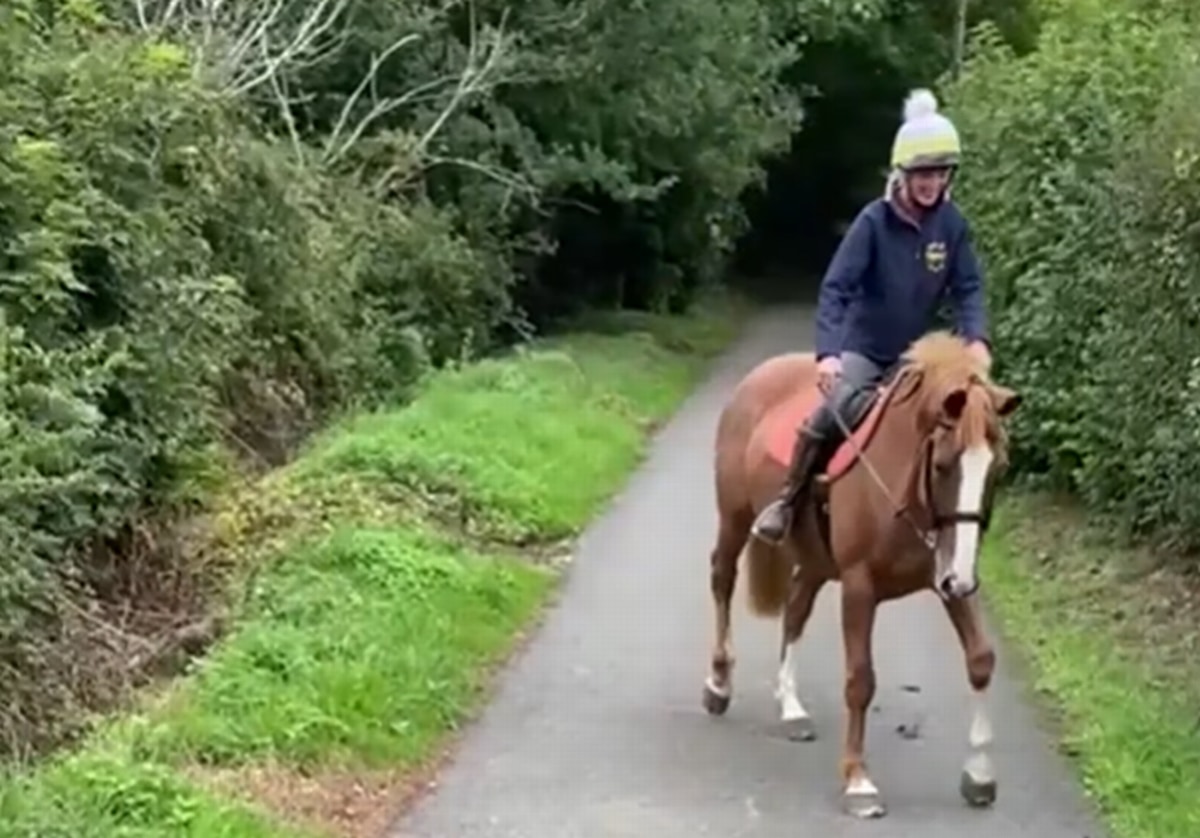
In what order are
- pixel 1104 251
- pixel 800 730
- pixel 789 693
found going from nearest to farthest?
pixel 800 730
pixel 789 693
pixel 1104 251

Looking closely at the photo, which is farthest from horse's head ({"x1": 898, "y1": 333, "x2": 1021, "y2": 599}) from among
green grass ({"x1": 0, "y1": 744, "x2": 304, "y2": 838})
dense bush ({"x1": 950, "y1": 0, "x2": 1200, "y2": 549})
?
dense bush ({"x1": 950, "y1": 0, "x2": 1200, "y2": 549})

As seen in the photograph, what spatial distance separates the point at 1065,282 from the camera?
52.8 ft

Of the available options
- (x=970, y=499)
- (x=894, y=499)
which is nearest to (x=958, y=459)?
(x=970, y=499)

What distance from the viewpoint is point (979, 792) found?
905 centimetres

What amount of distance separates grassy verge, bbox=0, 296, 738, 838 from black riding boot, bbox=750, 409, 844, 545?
1754 mm

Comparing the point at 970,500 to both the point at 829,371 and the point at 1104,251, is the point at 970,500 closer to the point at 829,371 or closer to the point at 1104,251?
the point at 829,371

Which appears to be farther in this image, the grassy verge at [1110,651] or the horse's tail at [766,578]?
the horse's tail at [766,578]

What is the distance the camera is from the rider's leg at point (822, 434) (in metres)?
9.71

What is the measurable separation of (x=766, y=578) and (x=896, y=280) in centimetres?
179

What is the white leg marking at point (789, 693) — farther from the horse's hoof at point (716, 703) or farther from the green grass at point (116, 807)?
the green grass at point (116, 807)

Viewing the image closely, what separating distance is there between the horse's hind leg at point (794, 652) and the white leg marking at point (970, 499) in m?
1.71

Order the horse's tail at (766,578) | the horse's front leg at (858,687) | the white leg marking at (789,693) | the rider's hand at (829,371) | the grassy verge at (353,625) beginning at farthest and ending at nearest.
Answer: the horse's tail at (766,578) < the white leg marking at (789,693) < the rider's hand at (829,371) < the horse's front leg at (858,687) < the grassy verge at (353,625)

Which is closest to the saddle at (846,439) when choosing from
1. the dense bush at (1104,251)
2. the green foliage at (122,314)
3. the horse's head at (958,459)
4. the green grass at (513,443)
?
the horse's head at (958,459)

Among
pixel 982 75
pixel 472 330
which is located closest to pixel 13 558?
pixel 982 75
